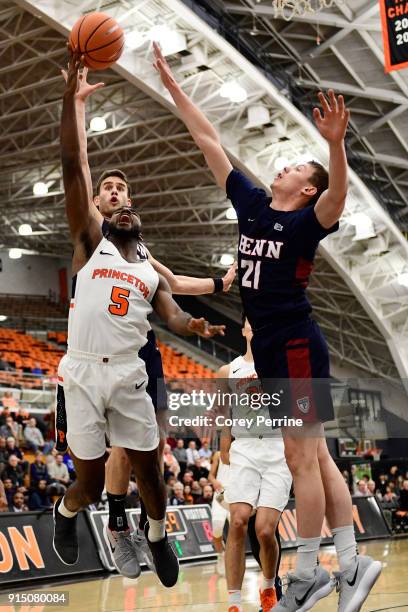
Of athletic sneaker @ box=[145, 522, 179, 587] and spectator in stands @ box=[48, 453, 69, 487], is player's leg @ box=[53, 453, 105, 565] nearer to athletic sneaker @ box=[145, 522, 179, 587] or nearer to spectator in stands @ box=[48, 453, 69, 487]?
athletic sneaker @ box=[145, 522, 179, 587]

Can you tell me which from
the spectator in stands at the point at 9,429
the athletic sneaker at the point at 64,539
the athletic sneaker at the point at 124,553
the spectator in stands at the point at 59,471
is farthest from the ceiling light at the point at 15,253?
the athletic sneaker at the point at 64,539

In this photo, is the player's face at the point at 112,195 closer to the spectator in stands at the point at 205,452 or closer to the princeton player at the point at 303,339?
the princeton player at the point at 303,339

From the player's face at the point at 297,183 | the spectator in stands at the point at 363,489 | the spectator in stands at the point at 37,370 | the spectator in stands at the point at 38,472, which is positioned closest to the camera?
the player's face at the point at 297,183

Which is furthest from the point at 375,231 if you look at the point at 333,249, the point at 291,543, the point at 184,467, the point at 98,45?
the point at 98,45

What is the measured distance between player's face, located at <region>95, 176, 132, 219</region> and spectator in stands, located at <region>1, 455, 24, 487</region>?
9.70m

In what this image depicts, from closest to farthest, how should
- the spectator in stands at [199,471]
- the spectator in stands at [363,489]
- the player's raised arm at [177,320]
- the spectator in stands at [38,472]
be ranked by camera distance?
1. the player's raised arm at [177,320]
2. the spectator in stands at [38,472]
3. the spectator in stands at [199,471]
4. the spectator in stands at [363,489]

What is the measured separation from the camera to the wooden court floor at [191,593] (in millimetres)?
7328

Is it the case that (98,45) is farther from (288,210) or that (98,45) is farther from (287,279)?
(287,279)

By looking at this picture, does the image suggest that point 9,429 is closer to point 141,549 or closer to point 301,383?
point 141,549

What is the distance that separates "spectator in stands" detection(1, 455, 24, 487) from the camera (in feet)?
47.0

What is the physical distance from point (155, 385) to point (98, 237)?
106 cm

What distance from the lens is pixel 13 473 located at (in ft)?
47.5

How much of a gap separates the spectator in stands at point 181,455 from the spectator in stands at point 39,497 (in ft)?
12.2

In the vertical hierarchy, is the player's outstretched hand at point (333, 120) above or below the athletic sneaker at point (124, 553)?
above
